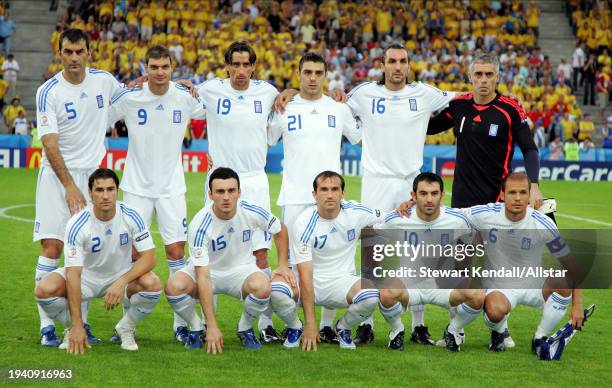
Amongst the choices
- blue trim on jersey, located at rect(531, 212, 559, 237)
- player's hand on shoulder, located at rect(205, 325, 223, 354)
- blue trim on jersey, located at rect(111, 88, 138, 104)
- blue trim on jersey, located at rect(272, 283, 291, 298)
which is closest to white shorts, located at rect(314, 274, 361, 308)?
blue trim on jersey, located at rect(272, 283, 291, 298)

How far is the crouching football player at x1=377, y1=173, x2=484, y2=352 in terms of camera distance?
25.3 ft

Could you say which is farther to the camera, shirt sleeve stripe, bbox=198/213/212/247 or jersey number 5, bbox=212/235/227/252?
jersey number 5, bbox=212/235/227/252

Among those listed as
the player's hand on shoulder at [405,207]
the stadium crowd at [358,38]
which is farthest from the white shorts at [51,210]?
the stadium crowd at [358,38]

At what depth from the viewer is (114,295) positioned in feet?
24.3

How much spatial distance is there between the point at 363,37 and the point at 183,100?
2514 cm

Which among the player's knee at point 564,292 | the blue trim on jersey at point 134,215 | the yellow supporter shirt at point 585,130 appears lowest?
the player's knee at point 564,292

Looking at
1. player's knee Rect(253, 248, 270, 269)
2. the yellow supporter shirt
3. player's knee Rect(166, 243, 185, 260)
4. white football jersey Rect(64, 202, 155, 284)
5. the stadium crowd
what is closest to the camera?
white football jersey Rect(64, 202, 155, 284)

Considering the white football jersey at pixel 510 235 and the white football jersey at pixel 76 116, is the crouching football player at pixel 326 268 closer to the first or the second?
the white football jersey at pixel 510 235

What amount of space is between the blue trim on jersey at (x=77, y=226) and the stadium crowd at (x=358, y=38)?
2133 cm

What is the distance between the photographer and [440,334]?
8.52m

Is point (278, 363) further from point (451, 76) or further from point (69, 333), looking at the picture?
point (451, 76)

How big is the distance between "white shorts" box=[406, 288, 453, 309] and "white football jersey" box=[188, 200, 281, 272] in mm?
1192

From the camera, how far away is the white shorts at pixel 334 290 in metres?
7.95

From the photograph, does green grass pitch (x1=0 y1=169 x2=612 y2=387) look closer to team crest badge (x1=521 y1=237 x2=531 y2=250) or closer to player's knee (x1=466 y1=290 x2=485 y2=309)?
player's knee (x1=466 y1=290 x2=485 y2=309)
